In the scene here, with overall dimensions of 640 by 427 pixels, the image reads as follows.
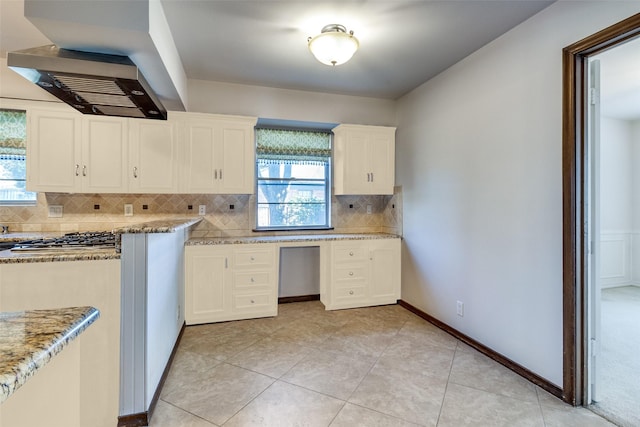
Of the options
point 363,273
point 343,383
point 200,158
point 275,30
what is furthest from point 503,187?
point 200,158

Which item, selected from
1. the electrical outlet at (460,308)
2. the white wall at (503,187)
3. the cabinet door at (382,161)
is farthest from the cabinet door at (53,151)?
the electrical outlet at (460,308)

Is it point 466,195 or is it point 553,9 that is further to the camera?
point 466,195

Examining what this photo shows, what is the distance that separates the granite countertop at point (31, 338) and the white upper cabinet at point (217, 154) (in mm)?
2733

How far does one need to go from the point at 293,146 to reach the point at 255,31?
1724mm

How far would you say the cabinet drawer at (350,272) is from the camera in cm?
370

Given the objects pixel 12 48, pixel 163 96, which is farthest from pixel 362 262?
pixel 12 48

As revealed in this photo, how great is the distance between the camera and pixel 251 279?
3412mm

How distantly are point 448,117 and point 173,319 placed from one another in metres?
3.18

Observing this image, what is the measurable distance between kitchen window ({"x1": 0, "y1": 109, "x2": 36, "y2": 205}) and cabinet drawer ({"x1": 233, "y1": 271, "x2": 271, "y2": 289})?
2288 mm

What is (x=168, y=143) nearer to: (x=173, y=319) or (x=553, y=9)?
(x=173, y=319)

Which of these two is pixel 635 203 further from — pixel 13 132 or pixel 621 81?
pixel 13 132

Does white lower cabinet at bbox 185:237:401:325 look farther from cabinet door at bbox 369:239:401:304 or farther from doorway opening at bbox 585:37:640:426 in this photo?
doorway opening at bbox 585:37:640:426

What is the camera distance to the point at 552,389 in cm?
209

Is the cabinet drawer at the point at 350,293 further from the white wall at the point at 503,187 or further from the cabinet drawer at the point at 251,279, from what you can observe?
the cabinet drawer at the point at 251,279
